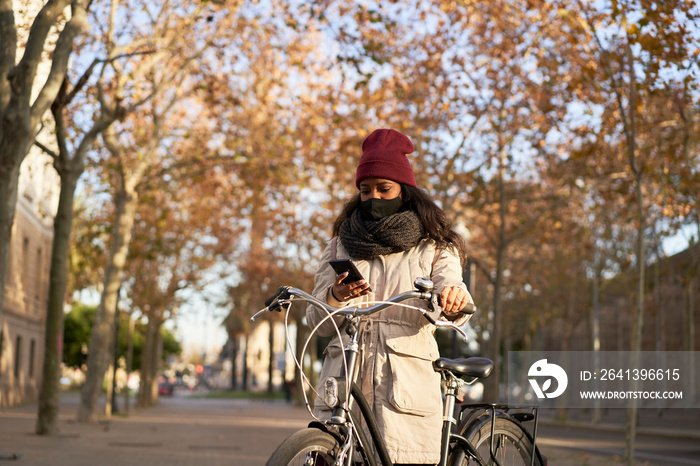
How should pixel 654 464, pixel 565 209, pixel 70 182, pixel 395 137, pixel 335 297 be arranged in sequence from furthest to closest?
pixel 565 209
pixel 70 182
pixel 654 464
pixel 395 137
pixel 335 297

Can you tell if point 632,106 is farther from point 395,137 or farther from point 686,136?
point 395,137

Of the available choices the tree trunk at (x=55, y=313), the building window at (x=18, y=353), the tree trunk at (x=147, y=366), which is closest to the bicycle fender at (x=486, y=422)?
the tree trunk at (x=55, y=313)

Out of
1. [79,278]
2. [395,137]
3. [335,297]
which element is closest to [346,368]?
[335,297]

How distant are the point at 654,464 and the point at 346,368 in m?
12.0

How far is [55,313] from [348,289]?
41.7 feet

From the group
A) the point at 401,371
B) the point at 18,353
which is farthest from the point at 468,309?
the point at 18,353

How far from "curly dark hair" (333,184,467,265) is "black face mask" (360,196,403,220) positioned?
0.08m

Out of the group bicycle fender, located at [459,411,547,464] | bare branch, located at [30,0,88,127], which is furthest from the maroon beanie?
bare branch, located at [30,0,88,127]

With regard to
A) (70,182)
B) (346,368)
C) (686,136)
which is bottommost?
(346,368)

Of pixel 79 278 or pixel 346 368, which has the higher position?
pixel 79 278

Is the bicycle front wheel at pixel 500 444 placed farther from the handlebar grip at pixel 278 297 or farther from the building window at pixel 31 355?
the building window at pixel 31 355

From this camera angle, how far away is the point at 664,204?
75.6ft

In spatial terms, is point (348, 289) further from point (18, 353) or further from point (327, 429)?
point (18, 353)

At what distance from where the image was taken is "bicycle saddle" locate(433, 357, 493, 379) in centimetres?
399
